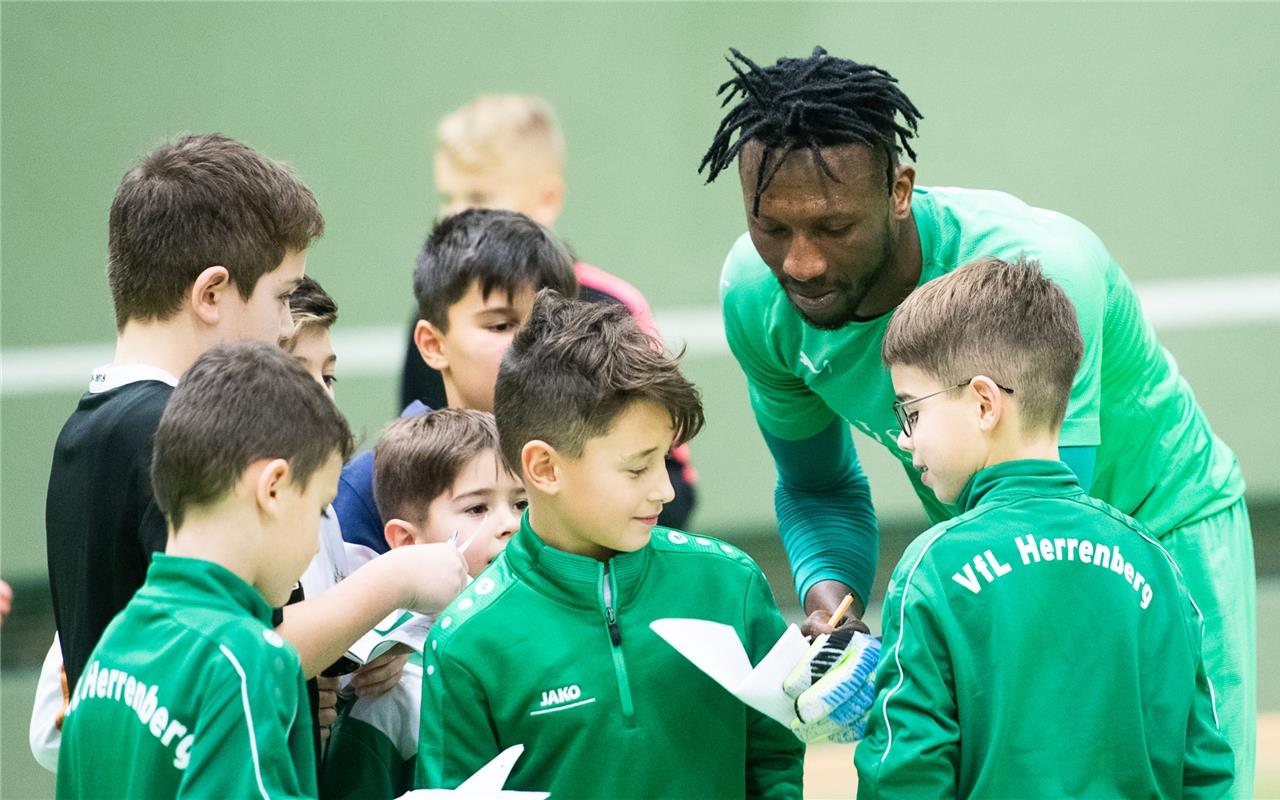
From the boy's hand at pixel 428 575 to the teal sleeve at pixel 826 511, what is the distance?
773mm

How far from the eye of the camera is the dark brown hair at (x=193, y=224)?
7.61ft

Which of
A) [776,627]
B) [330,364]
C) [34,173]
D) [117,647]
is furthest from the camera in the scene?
[34,173]

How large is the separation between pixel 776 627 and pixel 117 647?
3.14 feet

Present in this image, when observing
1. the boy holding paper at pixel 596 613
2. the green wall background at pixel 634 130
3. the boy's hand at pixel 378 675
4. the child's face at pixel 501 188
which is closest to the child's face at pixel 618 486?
the boy holding paper at pixel 596 613

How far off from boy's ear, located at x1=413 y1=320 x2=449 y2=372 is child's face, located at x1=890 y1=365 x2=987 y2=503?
1.25 meters

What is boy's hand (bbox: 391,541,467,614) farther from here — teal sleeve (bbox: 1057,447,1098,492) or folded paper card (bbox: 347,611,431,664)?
teal sleeve (bbox: 1057,447,1098,492)

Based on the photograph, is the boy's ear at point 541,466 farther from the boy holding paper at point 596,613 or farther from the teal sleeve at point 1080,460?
the teal sleeve at point 1080,460

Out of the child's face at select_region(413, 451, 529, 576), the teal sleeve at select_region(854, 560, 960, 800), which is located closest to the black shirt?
the child's face at select_region(413, 451, 529, 576)

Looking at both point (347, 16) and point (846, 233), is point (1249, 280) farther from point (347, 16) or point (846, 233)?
point (846, 233)

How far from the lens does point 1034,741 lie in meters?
2.03

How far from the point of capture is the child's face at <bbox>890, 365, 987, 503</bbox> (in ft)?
7.18

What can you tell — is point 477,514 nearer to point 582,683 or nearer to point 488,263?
point 582,683

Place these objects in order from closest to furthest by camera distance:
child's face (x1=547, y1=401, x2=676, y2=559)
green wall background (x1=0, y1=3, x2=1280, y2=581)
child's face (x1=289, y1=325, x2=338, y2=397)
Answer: child's face (x1=547, y1=401, x2=676, y2=559)
child's face (x1=289, y1=325, x2=338, y2=397)
green wall background (x1=0, y1=3, x2=1280, y2=581)

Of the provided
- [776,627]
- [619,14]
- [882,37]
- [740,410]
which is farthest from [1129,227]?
[776,627]
